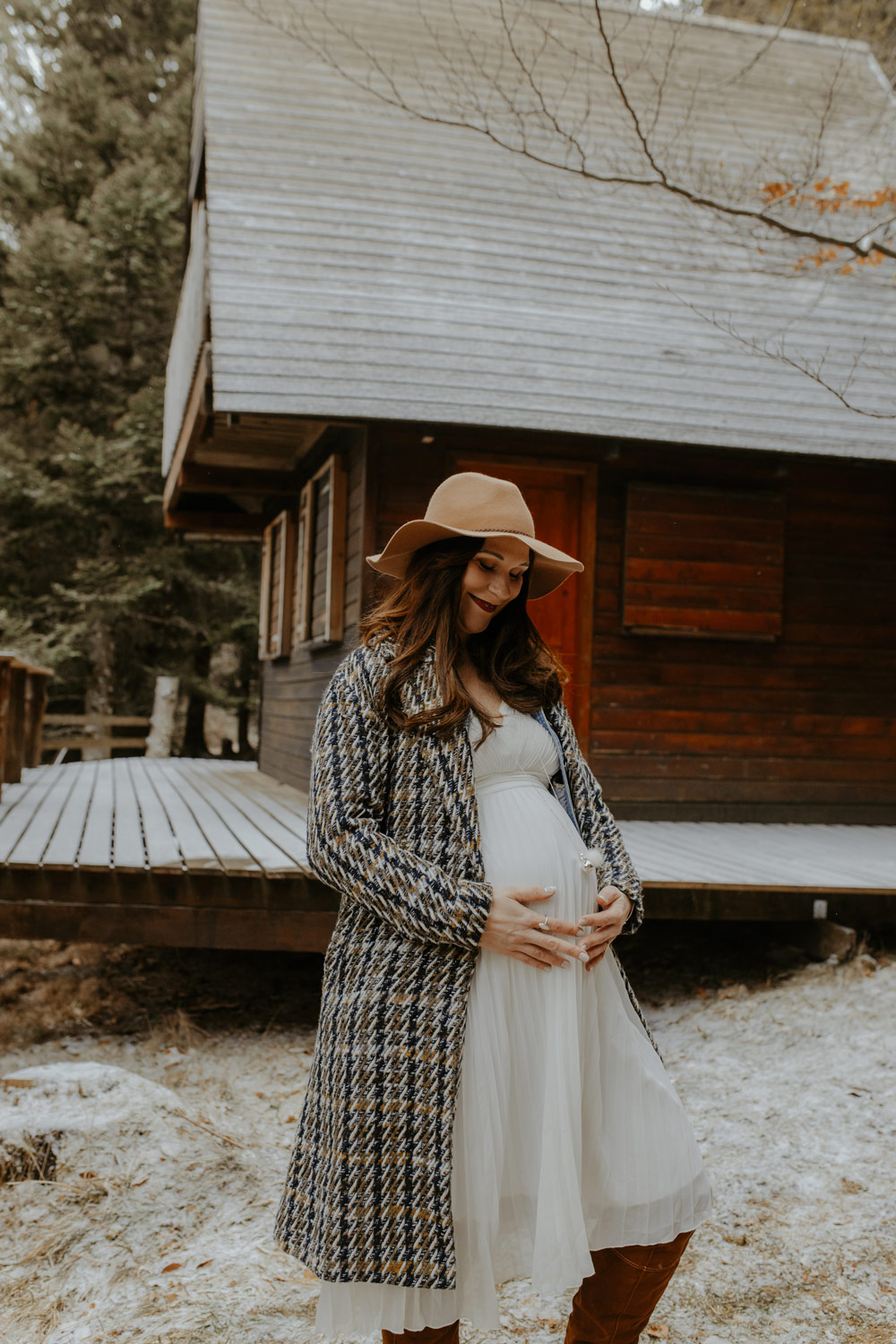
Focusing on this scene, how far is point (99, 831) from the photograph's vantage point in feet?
18.7

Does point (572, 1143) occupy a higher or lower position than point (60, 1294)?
higher

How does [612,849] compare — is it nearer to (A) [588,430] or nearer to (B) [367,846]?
(B) [367,846]

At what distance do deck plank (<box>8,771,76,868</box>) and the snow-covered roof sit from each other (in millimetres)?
2409

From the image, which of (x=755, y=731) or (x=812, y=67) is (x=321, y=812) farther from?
(x=812, y=67)

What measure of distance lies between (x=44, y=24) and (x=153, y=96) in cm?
223

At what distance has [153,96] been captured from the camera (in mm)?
18922

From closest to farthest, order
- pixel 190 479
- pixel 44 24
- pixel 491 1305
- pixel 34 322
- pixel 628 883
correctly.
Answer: pixel 491 1305
pixel 628 883
pixel 190 479
pixel 34 322
pixel 44 24

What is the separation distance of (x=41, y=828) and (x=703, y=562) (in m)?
4.41

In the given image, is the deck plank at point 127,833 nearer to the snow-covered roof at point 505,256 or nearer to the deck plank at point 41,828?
the deck plank at point 41,828

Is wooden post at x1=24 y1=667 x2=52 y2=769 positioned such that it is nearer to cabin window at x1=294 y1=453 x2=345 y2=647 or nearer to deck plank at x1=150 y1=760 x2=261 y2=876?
deck plank at x1=150 y1=760 x2=261 y2=876

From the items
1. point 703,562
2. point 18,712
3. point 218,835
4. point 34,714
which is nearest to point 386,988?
point 218,835

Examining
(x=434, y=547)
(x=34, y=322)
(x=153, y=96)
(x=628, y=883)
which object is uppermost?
(x=153, y=96)

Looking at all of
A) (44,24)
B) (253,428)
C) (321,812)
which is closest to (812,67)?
(253,428)

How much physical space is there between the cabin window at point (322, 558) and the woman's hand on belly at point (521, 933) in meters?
5.49
